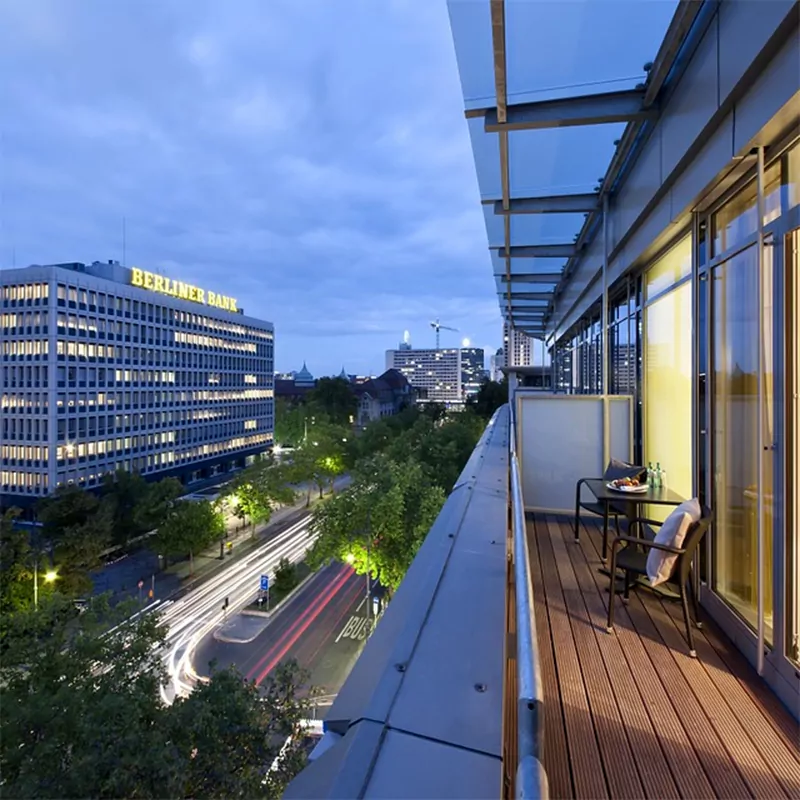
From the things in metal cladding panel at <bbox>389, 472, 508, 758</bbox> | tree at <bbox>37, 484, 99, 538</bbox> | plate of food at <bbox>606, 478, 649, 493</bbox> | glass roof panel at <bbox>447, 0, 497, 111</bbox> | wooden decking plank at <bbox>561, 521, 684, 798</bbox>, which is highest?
glass roof panel at <bbox>447, 0, 497, 111</bbox>

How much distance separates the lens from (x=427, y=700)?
123 cm

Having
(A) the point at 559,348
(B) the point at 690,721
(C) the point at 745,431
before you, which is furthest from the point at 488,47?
(A) the point at 559,348

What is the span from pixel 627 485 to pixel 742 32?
133 inches

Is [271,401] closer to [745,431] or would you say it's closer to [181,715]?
[181,715]

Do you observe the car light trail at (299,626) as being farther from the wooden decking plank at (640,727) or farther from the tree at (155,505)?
the wooden decking plank at (640,727)

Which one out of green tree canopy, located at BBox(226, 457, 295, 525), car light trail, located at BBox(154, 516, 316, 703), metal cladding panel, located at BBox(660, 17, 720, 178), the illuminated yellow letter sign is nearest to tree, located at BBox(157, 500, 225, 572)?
car light trail, located at BBox(154, 516, 316, 703)

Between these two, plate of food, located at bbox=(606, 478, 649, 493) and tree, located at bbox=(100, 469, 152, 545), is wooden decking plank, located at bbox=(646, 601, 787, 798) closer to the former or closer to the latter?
plate of food, located at bbox=(606, 478, 649, 493)

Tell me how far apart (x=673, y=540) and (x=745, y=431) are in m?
0.90

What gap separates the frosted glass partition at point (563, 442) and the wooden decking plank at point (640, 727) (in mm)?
2643

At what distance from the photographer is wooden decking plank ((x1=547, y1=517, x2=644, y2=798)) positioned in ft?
5.90

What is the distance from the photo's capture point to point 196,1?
14938 millimetres

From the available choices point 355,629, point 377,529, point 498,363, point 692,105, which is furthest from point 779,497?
point 498,363

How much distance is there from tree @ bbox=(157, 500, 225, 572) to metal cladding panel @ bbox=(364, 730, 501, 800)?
2593 cm

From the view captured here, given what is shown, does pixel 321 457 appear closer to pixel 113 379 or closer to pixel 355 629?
pixel 113 379
